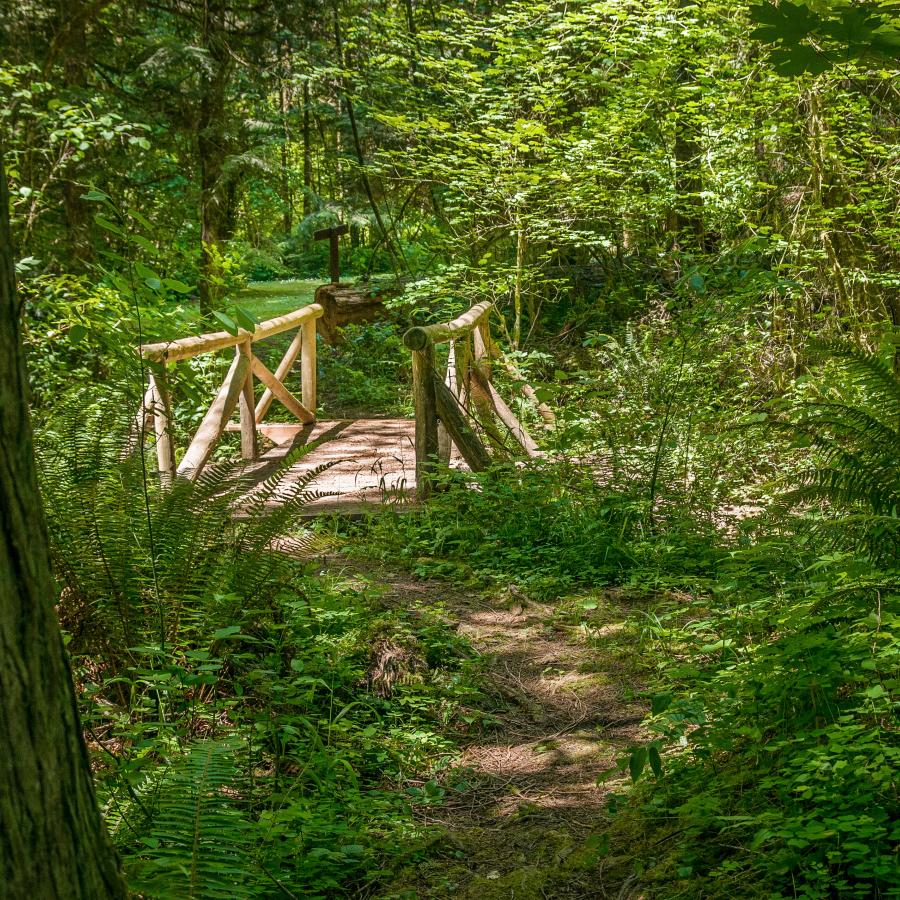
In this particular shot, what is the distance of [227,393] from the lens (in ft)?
23.3

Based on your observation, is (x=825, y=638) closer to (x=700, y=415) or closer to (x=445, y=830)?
(x=445, y=830)

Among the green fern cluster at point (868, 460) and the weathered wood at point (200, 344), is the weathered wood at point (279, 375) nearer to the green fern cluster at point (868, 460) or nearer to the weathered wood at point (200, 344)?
the weathered wood at point (200, 344)

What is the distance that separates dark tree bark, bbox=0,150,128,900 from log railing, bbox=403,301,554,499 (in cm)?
508

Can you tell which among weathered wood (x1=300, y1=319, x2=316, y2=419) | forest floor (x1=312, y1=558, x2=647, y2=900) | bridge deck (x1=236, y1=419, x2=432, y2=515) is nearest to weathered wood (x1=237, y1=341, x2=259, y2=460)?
bridge deck (x1=236, y1=419, x2=432, y2=515)

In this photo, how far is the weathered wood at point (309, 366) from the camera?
10156 mm

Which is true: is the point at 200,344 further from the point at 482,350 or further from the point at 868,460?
the point at 868,460

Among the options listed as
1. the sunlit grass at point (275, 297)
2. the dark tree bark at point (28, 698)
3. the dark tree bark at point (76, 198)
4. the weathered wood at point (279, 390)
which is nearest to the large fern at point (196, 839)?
the dark tree bark at point (28, 698)

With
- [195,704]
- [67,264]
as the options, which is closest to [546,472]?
[195,704]

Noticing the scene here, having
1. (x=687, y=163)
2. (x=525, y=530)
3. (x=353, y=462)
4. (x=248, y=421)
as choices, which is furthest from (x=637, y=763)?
(x=687, y=163)

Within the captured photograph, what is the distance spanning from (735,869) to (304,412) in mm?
8074

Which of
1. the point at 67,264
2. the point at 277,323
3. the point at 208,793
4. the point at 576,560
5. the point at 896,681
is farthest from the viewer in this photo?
the point at 67,264

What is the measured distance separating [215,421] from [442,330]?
1.92 m

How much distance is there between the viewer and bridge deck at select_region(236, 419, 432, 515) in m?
6.84

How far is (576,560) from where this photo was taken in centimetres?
557
